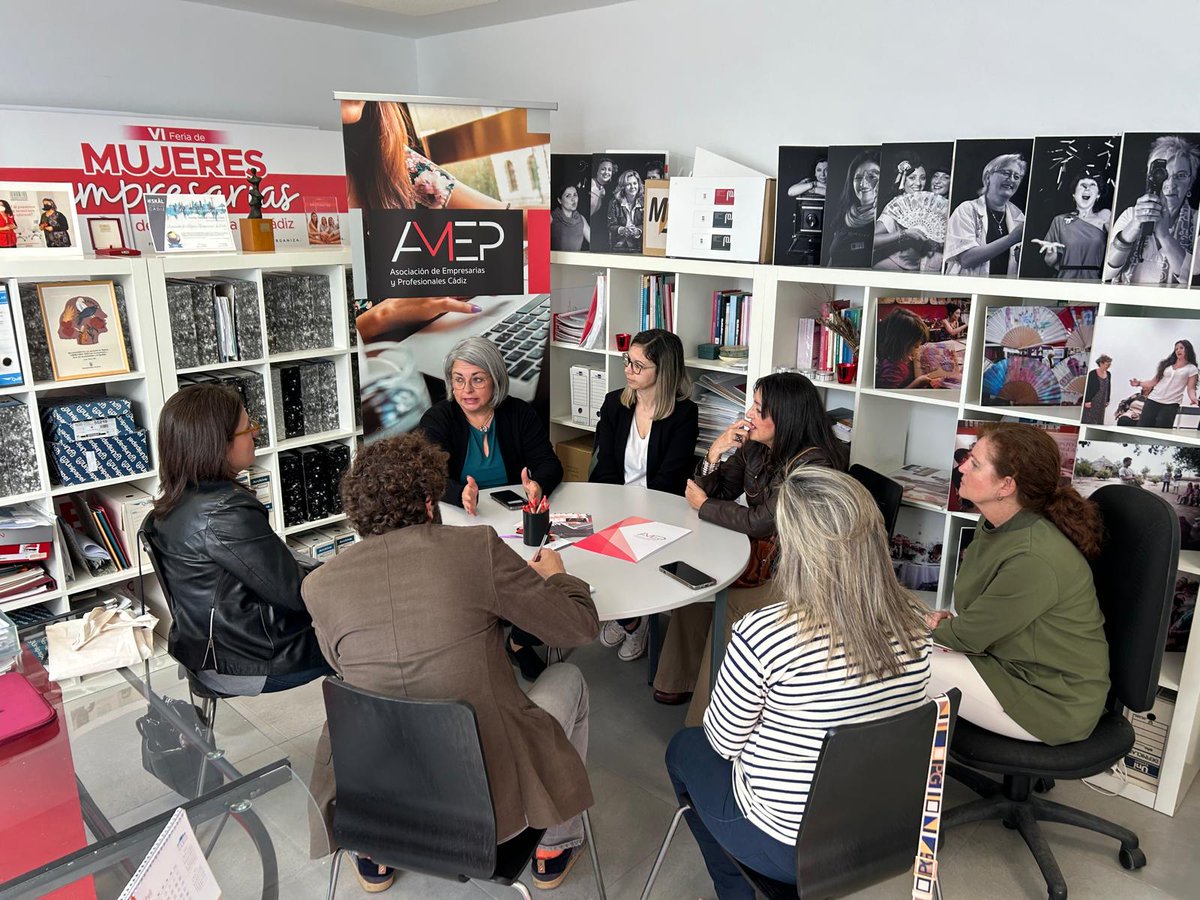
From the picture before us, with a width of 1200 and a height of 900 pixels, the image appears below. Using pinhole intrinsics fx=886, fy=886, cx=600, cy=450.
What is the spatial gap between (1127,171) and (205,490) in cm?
302

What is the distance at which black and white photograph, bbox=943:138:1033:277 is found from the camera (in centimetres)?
314

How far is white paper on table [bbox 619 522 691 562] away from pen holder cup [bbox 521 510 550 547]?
0.29 metres

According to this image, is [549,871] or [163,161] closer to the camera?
[549,871]

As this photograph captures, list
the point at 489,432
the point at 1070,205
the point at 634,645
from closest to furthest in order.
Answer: the point at 1070,205 → the point at 489,432 → the point at 634,645

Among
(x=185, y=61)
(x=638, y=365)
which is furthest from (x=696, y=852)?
(x=185, y=61)

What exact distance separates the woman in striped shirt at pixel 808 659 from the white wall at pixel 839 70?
2.26 meters

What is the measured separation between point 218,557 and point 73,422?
1.53 meters

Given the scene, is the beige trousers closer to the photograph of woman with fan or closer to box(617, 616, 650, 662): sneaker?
box(617, 616, 650, 662): sneaker

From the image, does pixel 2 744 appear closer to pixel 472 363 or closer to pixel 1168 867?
pixel 472 363

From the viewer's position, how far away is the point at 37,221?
10.8 feet

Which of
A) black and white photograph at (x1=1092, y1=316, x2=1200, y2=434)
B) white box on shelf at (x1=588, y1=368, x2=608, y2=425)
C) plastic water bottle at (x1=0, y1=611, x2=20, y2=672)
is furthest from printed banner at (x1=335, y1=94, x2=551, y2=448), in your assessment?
black and white photograph at (x1=1092, y1=316, x2=1200, y2=434)

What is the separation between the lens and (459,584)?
1.92 metres

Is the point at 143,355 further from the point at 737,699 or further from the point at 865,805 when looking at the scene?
the point at 865,805

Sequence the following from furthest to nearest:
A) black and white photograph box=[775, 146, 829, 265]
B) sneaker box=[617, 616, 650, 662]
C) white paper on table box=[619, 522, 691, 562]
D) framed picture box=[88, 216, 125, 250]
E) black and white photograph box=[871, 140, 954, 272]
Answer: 1. framed picture box=[88, 216, 125, 250]
2. sneaker box=[617, 616, 650, 662]
3. black and white photograph box=[775, 146, 829, 265]
4. black and white photograph box=[871, 140, 954, 272]
5. white paper on table box=[619, 522, 691, 562]
